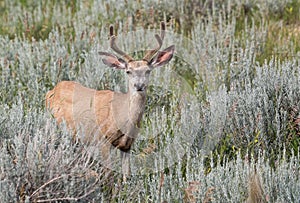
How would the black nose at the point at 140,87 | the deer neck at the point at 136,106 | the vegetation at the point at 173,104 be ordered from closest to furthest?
the vegetation at the point at 173,104 < the black nose at the point at 140,87 < the deer neck at the point at 136,106

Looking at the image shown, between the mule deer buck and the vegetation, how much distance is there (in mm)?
184

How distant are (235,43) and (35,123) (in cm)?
275

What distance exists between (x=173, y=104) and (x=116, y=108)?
664mm

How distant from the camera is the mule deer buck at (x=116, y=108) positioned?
496cm

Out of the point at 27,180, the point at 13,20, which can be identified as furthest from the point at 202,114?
the point at 13,20

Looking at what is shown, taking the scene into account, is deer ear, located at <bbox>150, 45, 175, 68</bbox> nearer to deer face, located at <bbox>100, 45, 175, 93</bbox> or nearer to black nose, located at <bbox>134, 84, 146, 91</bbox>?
deer face, located at <bbox>100, 45, 175, 93</bbox>

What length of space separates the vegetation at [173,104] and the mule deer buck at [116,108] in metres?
0.18

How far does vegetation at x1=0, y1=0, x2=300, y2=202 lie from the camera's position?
438 centimetres

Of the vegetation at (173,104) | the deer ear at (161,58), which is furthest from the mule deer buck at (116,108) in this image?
the vegetation at (173,104)

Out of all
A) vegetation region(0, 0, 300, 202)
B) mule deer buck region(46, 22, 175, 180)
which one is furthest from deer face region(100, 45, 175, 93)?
vegetation region(0, 0, 300, 202)

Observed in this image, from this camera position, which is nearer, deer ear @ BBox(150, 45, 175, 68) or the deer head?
the deer head

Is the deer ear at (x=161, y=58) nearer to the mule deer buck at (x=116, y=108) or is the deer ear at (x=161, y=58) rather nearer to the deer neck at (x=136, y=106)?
the mule deer buck at (x=116, y=108)

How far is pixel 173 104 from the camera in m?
5.75

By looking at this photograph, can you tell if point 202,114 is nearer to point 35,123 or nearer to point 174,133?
point 174,133
